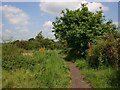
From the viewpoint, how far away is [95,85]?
472 inches

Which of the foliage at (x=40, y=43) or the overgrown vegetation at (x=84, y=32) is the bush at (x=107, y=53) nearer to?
the overgrown vegetation at (x=84, y=32)

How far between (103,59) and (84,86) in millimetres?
4793

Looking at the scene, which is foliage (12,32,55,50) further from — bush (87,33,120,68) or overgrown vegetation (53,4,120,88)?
bush (87,33,120,68)

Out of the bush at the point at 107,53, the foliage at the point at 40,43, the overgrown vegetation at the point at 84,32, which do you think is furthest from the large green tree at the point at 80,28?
the foliage at the point at 40,43

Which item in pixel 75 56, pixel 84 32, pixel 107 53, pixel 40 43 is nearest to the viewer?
pixel 107 53

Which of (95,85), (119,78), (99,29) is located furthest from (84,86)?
(99,29)

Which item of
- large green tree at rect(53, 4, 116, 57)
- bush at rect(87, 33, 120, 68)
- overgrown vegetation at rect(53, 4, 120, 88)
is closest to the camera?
bush at rect(87, 33, 120, 68)

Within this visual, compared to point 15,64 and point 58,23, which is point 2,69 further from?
point 58,23

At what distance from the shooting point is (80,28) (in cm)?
2727

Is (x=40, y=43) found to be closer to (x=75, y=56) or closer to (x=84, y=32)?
(x=75, y=56)

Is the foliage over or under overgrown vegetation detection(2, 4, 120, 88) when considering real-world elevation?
over

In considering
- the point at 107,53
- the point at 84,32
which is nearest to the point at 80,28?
the point at 84,32

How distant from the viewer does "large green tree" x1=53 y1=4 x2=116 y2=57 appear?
2664cm

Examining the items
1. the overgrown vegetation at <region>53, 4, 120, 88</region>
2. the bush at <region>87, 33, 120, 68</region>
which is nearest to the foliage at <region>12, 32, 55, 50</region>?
the overgrown vegetation at <region>53, 4, 120, 88</region>
